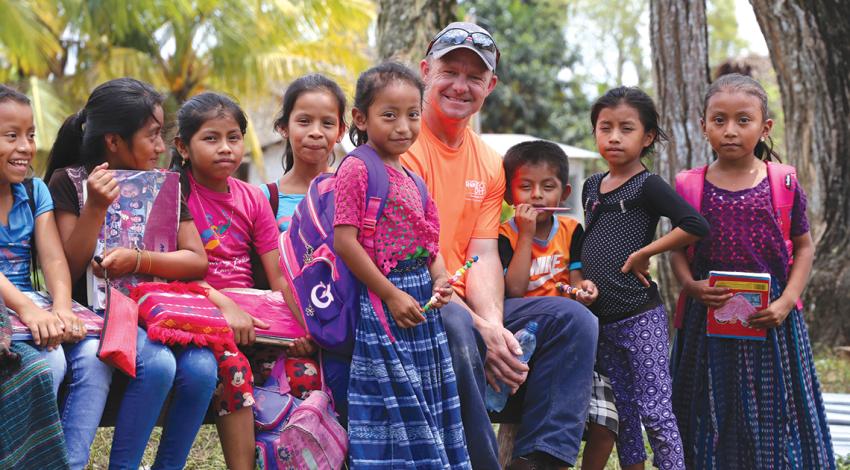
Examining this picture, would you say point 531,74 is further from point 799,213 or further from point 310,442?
point 310,442

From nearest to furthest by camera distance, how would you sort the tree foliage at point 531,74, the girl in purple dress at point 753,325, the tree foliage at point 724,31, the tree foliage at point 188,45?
the girl in purple dress at point 753,325, the tree foliage at point 188,45, the tree foliage at point 531,74, the tree foliage at point 724,31

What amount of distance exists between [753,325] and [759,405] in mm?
363

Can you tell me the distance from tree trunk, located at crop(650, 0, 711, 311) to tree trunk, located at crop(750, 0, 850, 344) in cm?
51

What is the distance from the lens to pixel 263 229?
3641 millimetres

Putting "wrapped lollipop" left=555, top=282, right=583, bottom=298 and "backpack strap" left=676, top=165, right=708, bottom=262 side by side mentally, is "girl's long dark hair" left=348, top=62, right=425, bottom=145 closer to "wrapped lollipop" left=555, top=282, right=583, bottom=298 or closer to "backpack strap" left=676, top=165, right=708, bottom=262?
"wrapped lollipop" left=555, top=282, right=583, bottom=298

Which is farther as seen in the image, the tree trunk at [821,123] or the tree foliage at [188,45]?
the tree foliage at [188,45]

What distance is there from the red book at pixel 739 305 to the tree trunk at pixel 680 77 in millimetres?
3347

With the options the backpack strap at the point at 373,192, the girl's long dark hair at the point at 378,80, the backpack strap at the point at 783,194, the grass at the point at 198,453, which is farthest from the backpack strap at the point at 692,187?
the grass at the point at 198,453

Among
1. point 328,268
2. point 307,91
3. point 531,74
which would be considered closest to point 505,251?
point 328,268

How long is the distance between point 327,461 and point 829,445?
230cm

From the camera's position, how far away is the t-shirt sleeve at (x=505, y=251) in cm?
393

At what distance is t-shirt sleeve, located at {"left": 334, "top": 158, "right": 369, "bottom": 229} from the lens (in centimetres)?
317

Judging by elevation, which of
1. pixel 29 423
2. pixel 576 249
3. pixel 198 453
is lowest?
pixel 198 453

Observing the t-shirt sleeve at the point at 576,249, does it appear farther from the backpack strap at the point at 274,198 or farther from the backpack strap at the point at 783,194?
the backpack strap at the point at 274,198
